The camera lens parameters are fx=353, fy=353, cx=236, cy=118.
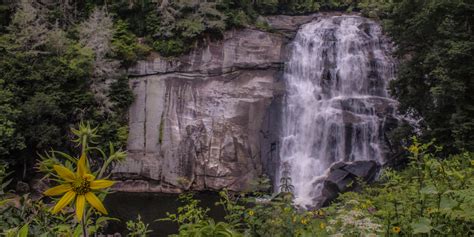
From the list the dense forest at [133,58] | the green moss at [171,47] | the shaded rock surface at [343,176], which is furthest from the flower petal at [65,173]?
the green moss at [171,47]

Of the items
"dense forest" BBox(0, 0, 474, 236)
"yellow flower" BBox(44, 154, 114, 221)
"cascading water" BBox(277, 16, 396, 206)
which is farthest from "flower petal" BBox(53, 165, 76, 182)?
"cascading water" BBox(277, 16, 396, 206)

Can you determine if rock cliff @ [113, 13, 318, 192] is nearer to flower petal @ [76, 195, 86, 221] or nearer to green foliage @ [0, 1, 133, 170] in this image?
green foliage @ [0, 1, 133, 170]

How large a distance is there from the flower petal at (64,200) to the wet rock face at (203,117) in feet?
49.7

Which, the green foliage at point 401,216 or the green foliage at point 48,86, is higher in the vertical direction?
the green foliage at point 48,86

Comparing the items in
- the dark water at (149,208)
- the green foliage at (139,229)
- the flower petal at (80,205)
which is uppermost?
the flower petal at (80,205)

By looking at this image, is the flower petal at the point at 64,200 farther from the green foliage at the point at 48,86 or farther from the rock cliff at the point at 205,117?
the rock cliff at the point at 205,117

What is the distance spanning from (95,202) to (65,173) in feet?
0.49

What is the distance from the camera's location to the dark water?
12.5m

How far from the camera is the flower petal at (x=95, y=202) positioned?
119 centimetres

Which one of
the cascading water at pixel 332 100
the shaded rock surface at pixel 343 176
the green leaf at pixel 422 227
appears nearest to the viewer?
the green leaf at pixel 422 227

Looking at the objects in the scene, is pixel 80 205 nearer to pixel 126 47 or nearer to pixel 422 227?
pixel 422 227

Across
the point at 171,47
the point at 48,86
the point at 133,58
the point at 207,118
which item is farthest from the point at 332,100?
the point at 48,86

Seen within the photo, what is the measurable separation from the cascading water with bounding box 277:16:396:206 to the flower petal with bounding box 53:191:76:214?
13.8 metres

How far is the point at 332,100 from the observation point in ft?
55.9
